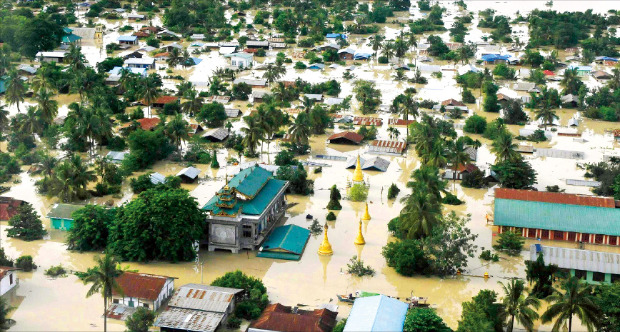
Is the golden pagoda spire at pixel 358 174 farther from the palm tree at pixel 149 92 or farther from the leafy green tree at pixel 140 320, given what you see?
the palm tree at pixel 149 92

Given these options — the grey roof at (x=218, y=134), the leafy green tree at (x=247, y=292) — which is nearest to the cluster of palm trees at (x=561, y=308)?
the leafy green tree at (x=247, y=292)

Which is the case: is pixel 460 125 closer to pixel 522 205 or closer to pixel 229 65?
pixel 522 205

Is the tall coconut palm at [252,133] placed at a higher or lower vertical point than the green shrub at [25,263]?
higher

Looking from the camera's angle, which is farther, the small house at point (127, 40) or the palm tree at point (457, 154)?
the small house at point (127, 40)

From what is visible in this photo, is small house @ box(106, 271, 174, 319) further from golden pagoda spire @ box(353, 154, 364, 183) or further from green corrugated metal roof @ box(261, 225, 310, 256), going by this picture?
golden pagoda spire @ box(353, 154, 364, 183)

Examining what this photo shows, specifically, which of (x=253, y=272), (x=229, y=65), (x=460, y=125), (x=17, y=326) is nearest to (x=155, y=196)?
(x=253, y=272)

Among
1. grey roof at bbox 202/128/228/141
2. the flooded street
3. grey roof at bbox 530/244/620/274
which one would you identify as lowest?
the flooded street

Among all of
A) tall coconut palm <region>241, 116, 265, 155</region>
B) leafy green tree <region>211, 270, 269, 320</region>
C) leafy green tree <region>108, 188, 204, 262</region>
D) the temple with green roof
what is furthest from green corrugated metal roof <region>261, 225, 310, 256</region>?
tall coconut palm <region>241, 116, 265, 155</region>

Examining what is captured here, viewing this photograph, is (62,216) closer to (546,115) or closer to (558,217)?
(558,217)
